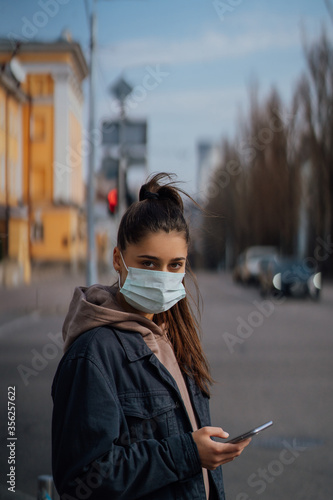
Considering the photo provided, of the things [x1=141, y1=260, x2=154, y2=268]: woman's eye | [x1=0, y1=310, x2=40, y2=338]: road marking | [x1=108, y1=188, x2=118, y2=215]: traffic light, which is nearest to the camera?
[x1=141, y1=260, x2=154, y2=268]: woman's eye

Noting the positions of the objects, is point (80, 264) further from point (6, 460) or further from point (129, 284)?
point (129, 284)

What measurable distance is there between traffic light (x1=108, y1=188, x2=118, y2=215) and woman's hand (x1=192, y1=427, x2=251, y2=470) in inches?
448

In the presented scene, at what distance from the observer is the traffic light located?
1280 cm

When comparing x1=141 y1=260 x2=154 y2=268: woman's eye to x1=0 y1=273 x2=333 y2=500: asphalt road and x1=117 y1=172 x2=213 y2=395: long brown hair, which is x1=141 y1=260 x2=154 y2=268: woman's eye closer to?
x1=117 y1=172 x2=213 y2=395: long brown hair

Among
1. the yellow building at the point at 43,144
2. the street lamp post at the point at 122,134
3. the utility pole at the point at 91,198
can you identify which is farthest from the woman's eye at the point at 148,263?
the utility pole at the point at 91,198

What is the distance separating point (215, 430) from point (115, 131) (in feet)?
35.5

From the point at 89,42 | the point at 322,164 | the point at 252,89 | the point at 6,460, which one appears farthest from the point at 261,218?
the point at 6,460

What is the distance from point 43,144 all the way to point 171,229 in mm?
7635

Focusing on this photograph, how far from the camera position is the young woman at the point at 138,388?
144cm

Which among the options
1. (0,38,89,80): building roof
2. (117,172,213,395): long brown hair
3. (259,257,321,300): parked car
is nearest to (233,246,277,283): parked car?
(259,257,321,300): parked car

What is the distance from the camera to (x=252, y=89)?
4122 cm

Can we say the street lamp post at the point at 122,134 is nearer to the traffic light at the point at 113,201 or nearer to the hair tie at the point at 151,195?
the traffic light at the point at 113,201

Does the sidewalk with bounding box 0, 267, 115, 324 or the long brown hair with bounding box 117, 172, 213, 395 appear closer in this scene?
the long brown hair with bounding box 117, 172, 213, 395

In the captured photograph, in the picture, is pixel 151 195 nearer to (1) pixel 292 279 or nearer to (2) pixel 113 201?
(2) pixel 113 201
